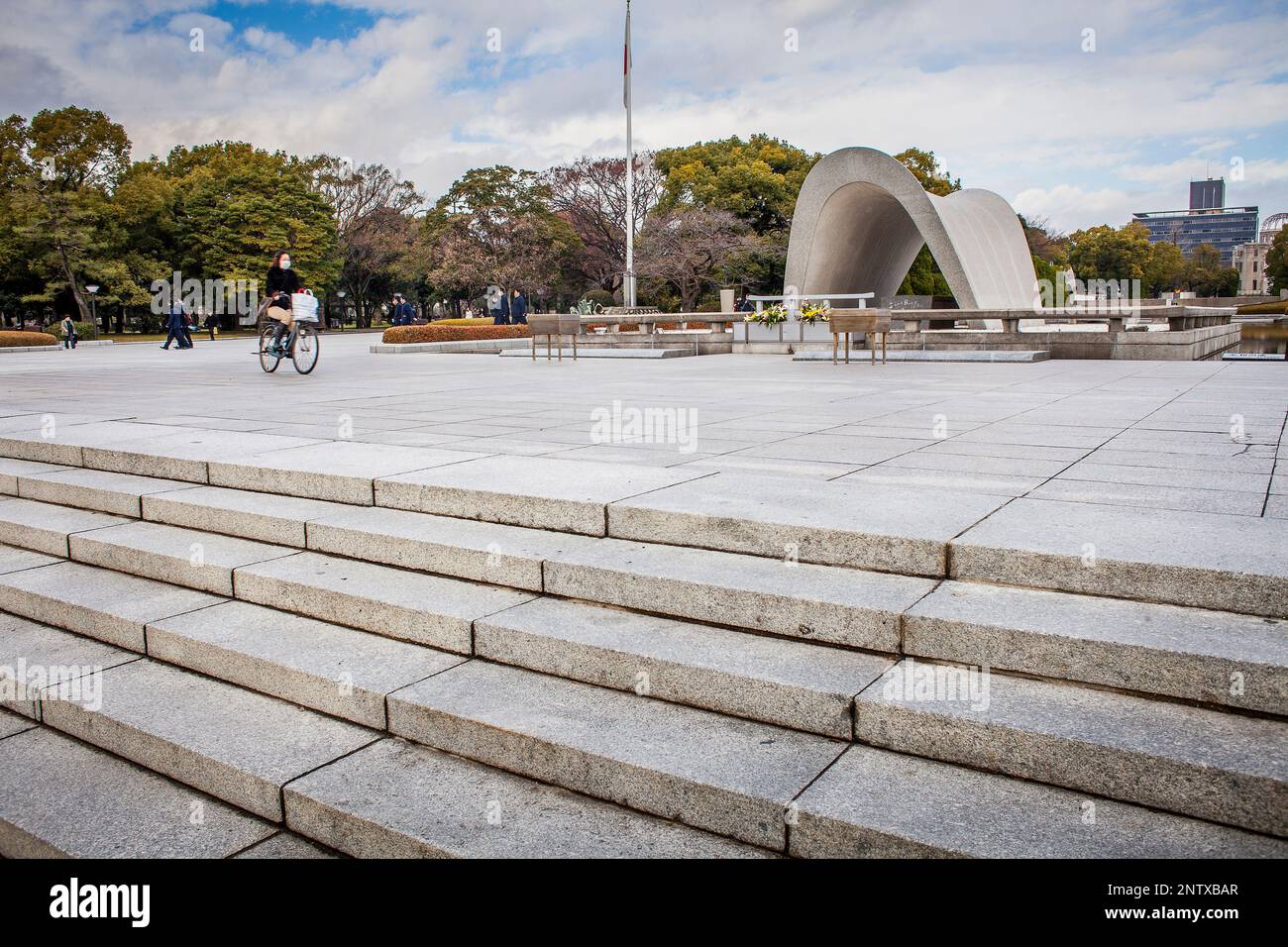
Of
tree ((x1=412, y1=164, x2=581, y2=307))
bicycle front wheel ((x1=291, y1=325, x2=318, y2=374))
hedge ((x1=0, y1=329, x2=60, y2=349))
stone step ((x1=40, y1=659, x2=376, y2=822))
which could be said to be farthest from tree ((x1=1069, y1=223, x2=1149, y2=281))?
stone step ((x1=40, y1=659, x2=376, y2=822))

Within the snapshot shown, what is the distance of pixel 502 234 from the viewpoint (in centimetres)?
5062

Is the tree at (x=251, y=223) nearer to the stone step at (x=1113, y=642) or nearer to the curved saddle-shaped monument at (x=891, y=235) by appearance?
the curved saddle-shaped monument at (x=891, y=235)

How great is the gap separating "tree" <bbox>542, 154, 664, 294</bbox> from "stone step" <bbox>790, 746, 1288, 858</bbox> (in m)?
47.4

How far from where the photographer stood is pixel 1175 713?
2.66m

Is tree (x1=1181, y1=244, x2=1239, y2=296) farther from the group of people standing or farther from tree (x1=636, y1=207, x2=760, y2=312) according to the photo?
the group of people standing

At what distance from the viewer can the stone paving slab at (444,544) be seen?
402cm

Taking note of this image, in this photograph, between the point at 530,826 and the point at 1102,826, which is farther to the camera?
the point at 530,826

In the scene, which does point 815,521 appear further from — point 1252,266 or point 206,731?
point 1252,266

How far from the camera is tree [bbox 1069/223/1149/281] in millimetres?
83500

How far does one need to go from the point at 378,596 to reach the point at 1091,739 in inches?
109

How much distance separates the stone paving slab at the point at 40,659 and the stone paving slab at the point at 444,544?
3.48 feet

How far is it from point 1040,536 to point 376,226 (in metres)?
62.7
